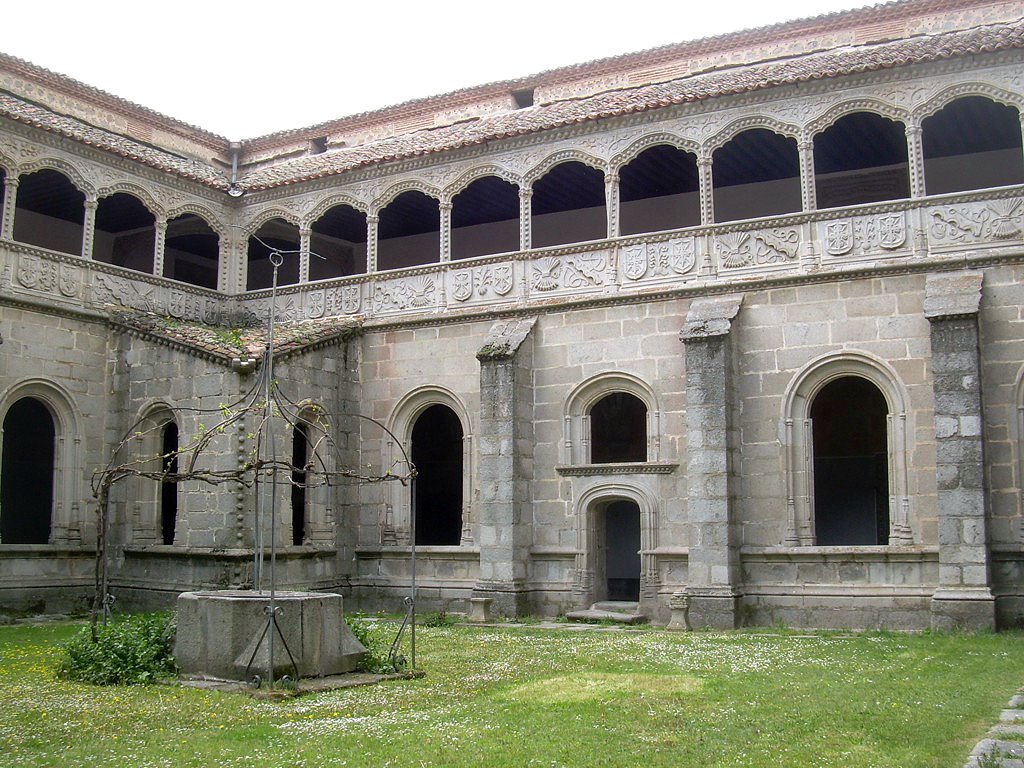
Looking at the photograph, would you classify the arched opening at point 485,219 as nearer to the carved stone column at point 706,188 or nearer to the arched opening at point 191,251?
the carved stone column at point 706,188

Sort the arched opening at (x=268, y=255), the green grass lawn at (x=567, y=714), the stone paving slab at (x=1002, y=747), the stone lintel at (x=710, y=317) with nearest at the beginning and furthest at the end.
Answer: the stone paving slab at (x=1002, y=747) < the green grass lawn at (x=567, y=714) < the stone lintel at (x=710, y=317) < the arched opening at (x=268, y=255)

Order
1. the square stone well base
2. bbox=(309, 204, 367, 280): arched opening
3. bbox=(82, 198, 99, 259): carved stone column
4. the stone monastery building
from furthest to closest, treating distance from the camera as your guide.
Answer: bbox=(309, 204, 367, 280): arched opening < bbox=(82, 198, 99, 259): carved stone column < the stone monastery building < the square stone well base

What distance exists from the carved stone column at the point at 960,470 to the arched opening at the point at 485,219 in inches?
430

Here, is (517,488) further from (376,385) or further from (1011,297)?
(1011,297)

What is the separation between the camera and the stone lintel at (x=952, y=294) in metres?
18.1

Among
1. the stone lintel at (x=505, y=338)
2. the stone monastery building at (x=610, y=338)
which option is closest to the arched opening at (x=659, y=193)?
the stone monastery building at (x=610, y=338)

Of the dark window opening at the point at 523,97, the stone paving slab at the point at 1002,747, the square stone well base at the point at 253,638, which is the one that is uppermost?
the dark window opening at the point at 523,97

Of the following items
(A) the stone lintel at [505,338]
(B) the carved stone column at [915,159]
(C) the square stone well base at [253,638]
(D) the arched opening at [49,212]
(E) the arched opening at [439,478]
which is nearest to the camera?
(C) the square stone well base at [253,638]

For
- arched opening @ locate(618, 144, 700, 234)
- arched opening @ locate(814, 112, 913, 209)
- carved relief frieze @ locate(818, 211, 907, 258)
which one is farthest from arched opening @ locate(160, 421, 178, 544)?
arched opening @ locate(814, 112, 913, 209)

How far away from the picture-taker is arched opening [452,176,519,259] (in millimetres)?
25703

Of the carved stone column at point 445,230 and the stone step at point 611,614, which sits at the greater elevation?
the carved stone column at point 445,230

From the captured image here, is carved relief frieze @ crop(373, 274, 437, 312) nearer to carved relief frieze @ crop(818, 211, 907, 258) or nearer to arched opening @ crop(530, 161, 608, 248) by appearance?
arched opening @ crop(530, 161, 608, 248)

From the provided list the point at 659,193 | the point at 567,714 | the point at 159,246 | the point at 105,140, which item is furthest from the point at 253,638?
the point at 659,193

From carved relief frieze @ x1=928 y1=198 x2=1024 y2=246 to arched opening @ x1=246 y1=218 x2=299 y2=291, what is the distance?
50.3 ft
